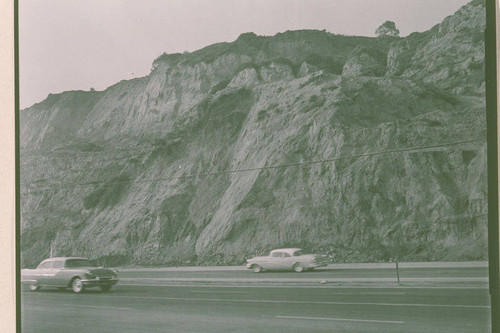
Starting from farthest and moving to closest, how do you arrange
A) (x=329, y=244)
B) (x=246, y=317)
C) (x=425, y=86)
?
(x=425, y=86), (x=329, y=244), (x=246, y=317)

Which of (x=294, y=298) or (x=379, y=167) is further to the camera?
(x=379, y=167)

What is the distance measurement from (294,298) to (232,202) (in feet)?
6.74

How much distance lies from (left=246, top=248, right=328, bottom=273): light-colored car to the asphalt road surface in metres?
0.15

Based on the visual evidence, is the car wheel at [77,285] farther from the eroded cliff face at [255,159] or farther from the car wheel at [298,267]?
the car wheel at [298,267]

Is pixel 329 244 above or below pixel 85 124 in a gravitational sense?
below

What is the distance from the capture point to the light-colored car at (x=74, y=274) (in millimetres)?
9281

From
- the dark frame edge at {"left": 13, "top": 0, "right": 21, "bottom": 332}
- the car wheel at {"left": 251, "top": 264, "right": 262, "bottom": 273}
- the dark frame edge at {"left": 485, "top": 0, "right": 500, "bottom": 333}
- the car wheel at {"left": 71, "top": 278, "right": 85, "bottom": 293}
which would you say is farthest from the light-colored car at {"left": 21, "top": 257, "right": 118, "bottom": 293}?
the dark frame edge at {"left": 485, "top": 0, "right": 500, "bottom": 333}

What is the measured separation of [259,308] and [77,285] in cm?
346

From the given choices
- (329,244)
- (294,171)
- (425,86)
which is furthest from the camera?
(425,86)

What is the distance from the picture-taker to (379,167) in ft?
32.1

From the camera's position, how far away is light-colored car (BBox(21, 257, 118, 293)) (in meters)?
9.28

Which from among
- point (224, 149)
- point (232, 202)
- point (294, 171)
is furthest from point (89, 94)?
point (294, 171)

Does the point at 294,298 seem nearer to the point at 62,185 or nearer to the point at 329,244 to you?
the point at 329,244

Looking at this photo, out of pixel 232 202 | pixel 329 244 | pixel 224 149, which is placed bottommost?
pixel 329 244
